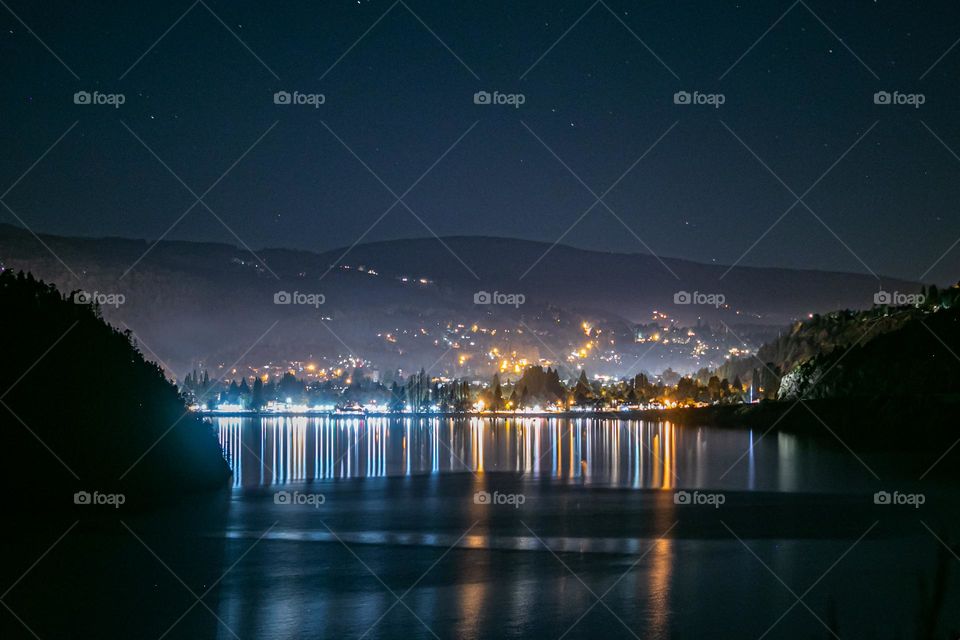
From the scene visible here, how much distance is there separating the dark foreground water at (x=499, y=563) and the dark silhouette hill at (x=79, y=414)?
1.43m

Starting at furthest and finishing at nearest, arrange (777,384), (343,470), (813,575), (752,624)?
(777,384), (343,470), (813,575), (752,624)

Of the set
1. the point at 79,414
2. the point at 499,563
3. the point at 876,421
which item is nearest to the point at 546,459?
the point at 876,421

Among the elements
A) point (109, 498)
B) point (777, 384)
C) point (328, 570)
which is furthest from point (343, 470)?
point (777, 384)

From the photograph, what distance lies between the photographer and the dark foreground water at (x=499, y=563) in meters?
15.0

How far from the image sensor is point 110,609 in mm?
15422

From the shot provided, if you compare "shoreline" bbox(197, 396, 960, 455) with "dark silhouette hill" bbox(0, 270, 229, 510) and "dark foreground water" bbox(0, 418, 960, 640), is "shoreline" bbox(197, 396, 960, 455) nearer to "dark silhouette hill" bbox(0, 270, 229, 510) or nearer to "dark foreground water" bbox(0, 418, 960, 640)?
"dark silhouette hill" bbox(0, 270, 229, 510)

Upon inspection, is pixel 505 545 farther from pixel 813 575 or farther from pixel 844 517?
pixel 844 517

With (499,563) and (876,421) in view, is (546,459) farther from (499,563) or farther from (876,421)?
(499,563)

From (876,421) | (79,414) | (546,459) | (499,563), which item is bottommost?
(499,563)

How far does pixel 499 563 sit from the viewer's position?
1964 cm

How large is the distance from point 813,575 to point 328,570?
27.2 feet

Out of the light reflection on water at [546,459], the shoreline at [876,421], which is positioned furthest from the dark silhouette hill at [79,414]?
the shoreline at [876,421]

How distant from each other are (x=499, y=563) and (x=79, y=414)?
1294 centimetres

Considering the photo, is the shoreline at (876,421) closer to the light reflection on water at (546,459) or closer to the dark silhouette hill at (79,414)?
the light reflection on water at (546,459)
